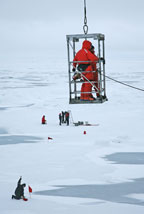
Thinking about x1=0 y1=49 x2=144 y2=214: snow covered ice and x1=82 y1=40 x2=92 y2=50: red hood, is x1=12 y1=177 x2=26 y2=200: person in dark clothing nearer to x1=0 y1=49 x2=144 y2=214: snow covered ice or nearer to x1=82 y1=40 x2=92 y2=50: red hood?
x1=0 y1=49 x2=144 y2=214: snow covered ice

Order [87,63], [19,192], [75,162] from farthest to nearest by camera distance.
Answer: [75,162] < [19,192] < [87,63]

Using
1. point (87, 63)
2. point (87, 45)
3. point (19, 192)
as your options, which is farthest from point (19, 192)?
point (87, 45)

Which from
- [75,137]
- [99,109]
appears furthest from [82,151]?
[99,109]

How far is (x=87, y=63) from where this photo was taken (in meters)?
8.33

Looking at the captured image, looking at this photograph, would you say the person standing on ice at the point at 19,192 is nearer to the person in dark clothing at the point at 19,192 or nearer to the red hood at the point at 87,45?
the person in dark clothing at the point at 19,192

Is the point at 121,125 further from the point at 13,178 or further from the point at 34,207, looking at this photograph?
the point at 34,207

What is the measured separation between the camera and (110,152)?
48.6 ft

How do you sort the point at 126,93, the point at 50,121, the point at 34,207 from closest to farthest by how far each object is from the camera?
the point at 34,207
the point at 50,121
the point at 126,93

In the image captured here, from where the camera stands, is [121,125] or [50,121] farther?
[50,121]

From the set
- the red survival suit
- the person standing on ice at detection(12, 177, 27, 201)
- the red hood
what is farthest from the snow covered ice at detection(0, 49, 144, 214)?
the red hood

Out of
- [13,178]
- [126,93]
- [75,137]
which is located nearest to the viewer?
[13,178]

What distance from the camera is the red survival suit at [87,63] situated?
26.9ft

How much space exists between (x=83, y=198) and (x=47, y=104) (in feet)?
61.0

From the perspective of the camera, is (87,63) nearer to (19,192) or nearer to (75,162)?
(19,192)
